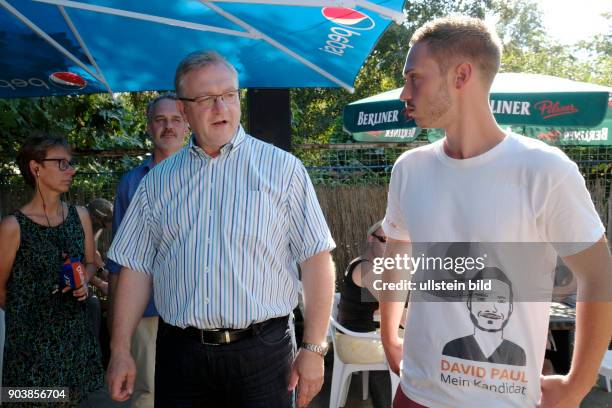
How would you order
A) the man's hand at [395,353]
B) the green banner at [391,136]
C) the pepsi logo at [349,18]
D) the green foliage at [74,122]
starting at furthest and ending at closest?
the green banner at [391,136] < the green foliage at [74,122] < the pepsi logo at [349,18] < the man's hand at [395,353]

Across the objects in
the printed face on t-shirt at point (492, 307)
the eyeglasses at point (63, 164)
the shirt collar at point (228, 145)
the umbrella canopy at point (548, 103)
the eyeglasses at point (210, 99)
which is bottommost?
the printed face on t-shirt at point (492, 307)

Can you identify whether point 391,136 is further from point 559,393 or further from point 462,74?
point 559,393

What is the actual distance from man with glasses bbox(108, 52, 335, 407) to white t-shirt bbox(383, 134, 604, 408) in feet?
1.97

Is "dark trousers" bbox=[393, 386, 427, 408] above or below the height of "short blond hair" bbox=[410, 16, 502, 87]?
below

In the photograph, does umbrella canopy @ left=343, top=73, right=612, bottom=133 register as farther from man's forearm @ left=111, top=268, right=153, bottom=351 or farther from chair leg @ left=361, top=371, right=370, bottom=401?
man's forearm @ left=111, top=268, right=153, bottom=351

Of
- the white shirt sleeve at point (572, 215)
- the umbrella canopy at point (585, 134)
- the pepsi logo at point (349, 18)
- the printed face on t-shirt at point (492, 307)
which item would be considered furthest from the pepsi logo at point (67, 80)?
the umbrella canopy at point (585, 134)

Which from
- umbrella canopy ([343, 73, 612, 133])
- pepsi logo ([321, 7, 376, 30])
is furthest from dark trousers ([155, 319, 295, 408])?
umbrella canopy ([343, 73, 612, 133])

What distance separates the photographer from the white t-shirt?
5.06ft

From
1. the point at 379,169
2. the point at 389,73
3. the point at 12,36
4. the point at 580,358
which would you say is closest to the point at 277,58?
the point at 12,36

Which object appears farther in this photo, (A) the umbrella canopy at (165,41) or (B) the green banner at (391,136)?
(B) the green banner at (391,136)

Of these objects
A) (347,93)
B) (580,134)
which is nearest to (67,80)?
(580,134)

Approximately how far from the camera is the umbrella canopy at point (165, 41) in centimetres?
329

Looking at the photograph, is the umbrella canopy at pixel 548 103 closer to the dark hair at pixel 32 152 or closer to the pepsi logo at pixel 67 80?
the pepsi logo at pixel 67 80

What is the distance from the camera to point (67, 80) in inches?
163
